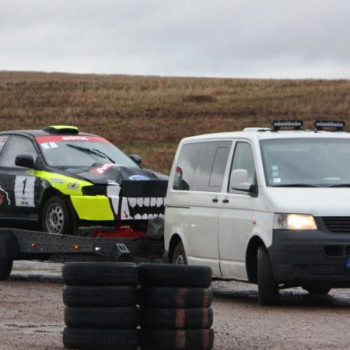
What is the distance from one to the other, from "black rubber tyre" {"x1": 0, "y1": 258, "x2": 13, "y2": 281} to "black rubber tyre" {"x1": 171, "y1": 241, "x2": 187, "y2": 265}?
2.49 m

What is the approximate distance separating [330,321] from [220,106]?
53.9 meters

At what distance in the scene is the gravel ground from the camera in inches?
415

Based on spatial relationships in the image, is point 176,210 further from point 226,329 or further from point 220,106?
point 220,106

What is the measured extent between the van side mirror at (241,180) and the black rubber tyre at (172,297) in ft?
14.6

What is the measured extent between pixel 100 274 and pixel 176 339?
708 millimetres

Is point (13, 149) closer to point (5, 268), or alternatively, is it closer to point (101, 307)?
point (5, 268)

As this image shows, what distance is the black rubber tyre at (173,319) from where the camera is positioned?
9695 millimetres

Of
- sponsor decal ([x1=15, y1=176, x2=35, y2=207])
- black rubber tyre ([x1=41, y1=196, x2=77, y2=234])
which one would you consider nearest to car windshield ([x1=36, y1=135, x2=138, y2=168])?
sponsor decal ([x1=15, y1=176, x2=35, y2=207])

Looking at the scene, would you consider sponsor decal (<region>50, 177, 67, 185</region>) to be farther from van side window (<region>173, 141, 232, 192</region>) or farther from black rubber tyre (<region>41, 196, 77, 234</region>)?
van side window (<region>173, 141, 232, 192</region>)

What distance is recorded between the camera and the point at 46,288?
1609 cm

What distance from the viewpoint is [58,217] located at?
651 inches

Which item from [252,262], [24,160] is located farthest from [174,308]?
[24,160]

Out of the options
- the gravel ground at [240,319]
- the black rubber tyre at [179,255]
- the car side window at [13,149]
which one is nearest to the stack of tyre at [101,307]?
the gravel ground at [240,319]

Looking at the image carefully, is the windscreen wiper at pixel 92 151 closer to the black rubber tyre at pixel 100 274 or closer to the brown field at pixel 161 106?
the black rubber tyre at pixel 100 274
